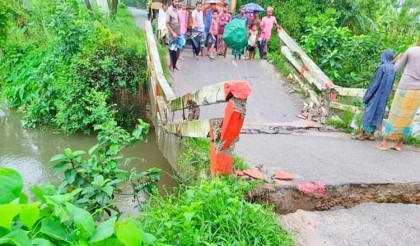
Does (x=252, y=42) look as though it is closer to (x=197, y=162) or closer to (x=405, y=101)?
(x=405, y=101)

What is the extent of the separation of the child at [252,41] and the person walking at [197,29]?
123cm

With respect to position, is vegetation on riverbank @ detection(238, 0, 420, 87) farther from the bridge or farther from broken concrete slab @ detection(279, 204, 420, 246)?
broken concrete slab @ detection(279, 204, 420, 246)

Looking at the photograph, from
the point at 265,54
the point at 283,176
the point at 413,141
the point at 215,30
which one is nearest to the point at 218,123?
the point at 283,176

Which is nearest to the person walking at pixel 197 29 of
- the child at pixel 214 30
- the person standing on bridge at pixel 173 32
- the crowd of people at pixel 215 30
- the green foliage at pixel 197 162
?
the crowd of people at pixel 215 30

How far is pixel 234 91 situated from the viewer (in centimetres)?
361

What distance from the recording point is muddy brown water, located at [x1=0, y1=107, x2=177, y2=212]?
8211 millimetres

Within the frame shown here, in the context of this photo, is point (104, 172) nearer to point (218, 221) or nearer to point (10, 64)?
point (218, 221)

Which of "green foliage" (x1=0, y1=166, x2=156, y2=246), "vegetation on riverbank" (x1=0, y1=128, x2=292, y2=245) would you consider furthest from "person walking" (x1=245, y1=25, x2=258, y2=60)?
"green foliage" (x1=0, y1=166, x2=156, y2=246)

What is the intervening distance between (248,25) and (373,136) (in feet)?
18.2

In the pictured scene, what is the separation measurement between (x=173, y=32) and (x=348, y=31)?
14.3 ft

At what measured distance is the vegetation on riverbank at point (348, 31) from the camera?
984 cm

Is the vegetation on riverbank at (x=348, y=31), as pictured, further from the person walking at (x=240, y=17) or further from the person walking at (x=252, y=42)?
the person walking at (x=240, y=17)

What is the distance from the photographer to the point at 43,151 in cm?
975

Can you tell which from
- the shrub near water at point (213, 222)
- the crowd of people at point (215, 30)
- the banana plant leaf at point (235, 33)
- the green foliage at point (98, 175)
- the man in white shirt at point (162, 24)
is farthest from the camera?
the crowd of people at point (215, 30)
